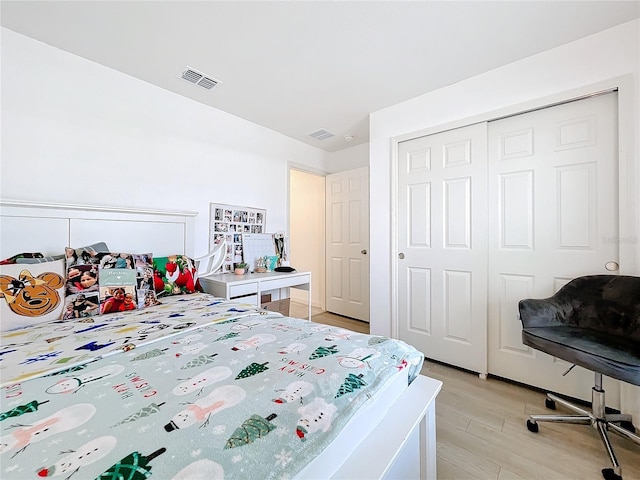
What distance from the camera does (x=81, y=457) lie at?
0.53 m

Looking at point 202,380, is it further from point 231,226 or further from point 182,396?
point 231,226

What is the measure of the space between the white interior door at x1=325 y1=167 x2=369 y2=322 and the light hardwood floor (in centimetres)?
179

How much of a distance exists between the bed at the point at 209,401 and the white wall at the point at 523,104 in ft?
5.24

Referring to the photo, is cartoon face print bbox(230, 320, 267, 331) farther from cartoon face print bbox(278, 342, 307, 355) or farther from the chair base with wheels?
the chair base with wheels

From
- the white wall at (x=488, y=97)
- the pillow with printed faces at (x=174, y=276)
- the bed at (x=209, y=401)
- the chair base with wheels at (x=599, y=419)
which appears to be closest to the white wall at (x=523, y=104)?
the white wall at (x=488, y=97)

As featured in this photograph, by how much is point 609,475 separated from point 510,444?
373 millimetres

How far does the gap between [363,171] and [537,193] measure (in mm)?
1967

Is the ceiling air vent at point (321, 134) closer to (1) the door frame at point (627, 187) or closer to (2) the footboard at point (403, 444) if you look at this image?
(1) the door frame at point (627, 187)

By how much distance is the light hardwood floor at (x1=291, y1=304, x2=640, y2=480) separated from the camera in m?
1.30

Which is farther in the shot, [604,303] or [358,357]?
[604,303]

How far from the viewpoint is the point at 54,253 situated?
1797mm

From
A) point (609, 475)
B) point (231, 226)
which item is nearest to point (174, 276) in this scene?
point (231, 226)

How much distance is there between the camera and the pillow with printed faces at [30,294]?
1.33 meters

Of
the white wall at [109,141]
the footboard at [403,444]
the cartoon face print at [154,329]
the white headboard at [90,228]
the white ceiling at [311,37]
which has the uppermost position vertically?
the white ceiling at [311,37]
